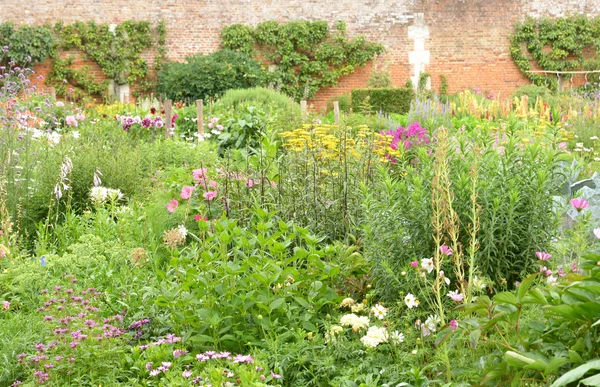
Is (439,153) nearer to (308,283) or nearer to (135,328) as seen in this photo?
(308,283)

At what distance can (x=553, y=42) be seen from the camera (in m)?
19.0

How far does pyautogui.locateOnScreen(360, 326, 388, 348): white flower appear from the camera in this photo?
296 centimetres

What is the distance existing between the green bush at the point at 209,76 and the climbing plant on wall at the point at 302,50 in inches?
31.3

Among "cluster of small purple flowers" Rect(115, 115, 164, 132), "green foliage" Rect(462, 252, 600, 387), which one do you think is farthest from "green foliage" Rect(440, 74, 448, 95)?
"green foliage" Rect(462, 252, 600, 387)

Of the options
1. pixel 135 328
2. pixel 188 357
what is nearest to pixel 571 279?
pixel 188 357

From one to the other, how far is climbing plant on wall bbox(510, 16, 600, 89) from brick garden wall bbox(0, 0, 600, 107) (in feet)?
0.75

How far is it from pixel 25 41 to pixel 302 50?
21.1 ft

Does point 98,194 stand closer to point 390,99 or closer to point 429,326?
point 429,326

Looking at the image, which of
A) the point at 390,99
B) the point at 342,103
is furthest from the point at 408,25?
the point at 390,99

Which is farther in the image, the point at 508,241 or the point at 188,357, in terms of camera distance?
the point at 508,241

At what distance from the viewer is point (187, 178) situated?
5.31 meters

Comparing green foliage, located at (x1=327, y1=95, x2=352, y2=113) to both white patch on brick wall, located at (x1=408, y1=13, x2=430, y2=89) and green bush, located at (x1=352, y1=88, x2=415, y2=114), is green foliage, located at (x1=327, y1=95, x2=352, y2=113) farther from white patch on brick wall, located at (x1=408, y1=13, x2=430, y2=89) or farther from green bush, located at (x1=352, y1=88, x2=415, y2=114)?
white patch on brick wall, located at (x1=408, y1=13, x2=430, y2=89)

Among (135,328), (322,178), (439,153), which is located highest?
(439,153)

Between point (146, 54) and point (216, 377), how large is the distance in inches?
641
